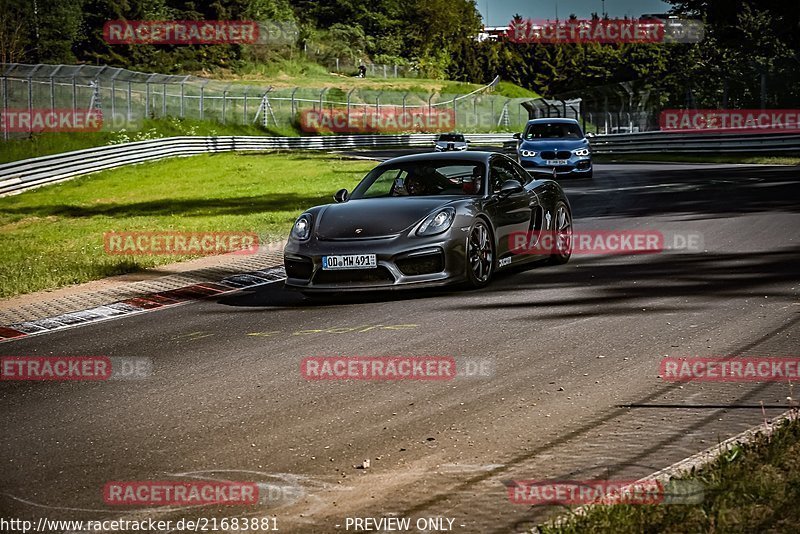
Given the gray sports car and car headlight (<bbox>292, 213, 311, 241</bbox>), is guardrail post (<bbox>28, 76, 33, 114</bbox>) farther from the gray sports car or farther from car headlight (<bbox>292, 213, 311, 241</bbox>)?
car headlight (<bbox>292, 213, 311, 241</bbox>)

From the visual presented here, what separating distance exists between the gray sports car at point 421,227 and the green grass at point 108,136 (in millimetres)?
26128

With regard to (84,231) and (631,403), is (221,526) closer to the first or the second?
(631,403)

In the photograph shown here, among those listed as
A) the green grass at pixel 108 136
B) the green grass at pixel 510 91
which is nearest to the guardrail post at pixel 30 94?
the green grass at pixel 108 136

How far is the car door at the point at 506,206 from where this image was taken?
440 inches

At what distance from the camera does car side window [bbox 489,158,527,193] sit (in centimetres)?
1155

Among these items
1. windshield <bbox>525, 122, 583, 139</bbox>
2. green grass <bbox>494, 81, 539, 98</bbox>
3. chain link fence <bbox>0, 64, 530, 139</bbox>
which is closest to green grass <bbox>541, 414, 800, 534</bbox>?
windshield <bbox>525, 122, 583, 139</bbox>

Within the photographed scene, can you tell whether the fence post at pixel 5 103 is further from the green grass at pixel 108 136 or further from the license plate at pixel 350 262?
the license plate at pixel 350 262

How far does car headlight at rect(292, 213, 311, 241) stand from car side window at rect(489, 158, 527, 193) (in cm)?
195

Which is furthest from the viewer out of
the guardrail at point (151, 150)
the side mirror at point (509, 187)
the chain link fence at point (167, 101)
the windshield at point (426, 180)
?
the chain link fence at point (167, 101)

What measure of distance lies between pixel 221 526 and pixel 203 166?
38619 millimetres

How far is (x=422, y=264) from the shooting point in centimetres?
1020

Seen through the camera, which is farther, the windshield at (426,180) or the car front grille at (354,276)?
the windshield at (426,180)

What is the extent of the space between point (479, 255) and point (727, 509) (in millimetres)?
6615

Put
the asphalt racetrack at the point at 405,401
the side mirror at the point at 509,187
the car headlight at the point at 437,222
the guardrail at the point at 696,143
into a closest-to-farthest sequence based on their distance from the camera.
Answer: the asphalt racetrack at the point at 405,401
the car headlight at the point at 437,222
the side mirror at the point at 509,187
the guardrail at the point at 696,143
